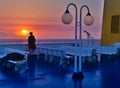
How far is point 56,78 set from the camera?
8.18m

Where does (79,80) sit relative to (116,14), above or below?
below

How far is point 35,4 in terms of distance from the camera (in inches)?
641

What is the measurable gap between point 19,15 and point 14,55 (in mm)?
6784

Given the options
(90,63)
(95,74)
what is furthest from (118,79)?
(90,63)

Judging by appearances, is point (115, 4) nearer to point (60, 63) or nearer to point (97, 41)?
point (97, 41)

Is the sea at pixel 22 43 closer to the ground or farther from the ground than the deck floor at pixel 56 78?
farther from the ground

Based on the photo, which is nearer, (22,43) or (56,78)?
(56,78)

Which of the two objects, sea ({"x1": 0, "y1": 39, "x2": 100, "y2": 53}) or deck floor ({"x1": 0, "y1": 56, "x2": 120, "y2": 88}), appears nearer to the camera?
deck floor ({"x1": 0, "y1": 56, "x2": 120, "y2": 88})

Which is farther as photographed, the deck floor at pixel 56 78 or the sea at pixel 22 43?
A: the sea at pixel 22 43

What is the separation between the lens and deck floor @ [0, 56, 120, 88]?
7.22 metres

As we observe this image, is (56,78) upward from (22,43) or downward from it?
downward

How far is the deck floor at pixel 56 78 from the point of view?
7.22 meters

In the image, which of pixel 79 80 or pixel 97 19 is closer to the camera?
pixel 79 80

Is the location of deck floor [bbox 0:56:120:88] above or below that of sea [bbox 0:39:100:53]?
below
